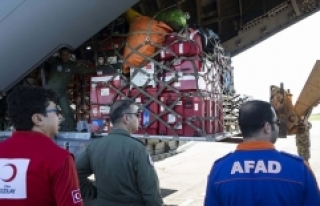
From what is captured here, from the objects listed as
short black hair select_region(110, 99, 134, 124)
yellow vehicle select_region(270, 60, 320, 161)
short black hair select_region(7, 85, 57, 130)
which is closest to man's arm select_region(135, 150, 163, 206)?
short black hair select_region(110, 99, 134, 124)

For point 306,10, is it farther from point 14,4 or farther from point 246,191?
point 246,191

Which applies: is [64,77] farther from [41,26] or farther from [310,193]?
[310,193]

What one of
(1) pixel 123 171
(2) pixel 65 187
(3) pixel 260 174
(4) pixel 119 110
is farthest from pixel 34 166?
(4) pixel 119 110

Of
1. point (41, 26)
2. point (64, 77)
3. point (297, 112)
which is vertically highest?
point (41, 26)

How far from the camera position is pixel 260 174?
1.79 meters

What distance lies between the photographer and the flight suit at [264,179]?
1753 mm

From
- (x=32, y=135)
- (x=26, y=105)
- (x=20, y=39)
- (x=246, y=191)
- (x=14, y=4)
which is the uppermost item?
(x=14, y=4)

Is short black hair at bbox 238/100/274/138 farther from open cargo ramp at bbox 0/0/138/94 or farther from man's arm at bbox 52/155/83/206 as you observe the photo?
open cargo ramp at bbox 0/0/138/94

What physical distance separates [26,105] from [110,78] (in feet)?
11.0

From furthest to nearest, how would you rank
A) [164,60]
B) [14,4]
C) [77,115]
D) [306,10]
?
[306,10] < [77,115] < [164,60] < [14,4]

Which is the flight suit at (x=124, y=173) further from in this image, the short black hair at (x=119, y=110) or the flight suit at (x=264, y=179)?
the flight suit at (x=264, y=179)

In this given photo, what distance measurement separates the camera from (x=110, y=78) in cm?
527

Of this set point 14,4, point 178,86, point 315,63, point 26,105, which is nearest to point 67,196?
point 26,105

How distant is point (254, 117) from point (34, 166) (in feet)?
3.31
